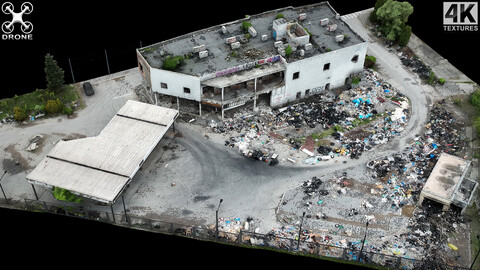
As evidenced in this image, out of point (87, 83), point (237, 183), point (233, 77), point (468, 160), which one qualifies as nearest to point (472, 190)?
point (468, 160)

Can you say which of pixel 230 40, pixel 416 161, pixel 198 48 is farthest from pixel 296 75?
pixel 416 161

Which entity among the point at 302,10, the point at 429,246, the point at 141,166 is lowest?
the point at 429,246

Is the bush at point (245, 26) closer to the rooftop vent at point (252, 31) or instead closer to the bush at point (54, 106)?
the rooftop vent at point (252, 31)

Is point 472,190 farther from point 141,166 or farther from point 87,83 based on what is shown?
point 87,83

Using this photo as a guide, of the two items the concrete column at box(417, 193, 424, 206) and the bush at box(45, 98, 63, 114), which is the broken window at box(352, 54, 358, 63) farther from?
the bush at box(45, 98, 63, 114)

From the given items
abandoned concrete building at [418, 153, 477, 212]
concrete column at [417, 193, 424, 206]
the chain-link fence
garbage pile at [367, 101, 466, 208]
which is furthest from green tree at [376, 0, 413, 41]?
the chain-link fence

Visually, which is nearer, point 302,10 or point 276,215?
point 276,215

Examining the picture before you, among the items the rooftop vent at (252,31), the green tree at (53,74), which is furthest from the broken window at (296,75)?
the green tree at (53,74)
